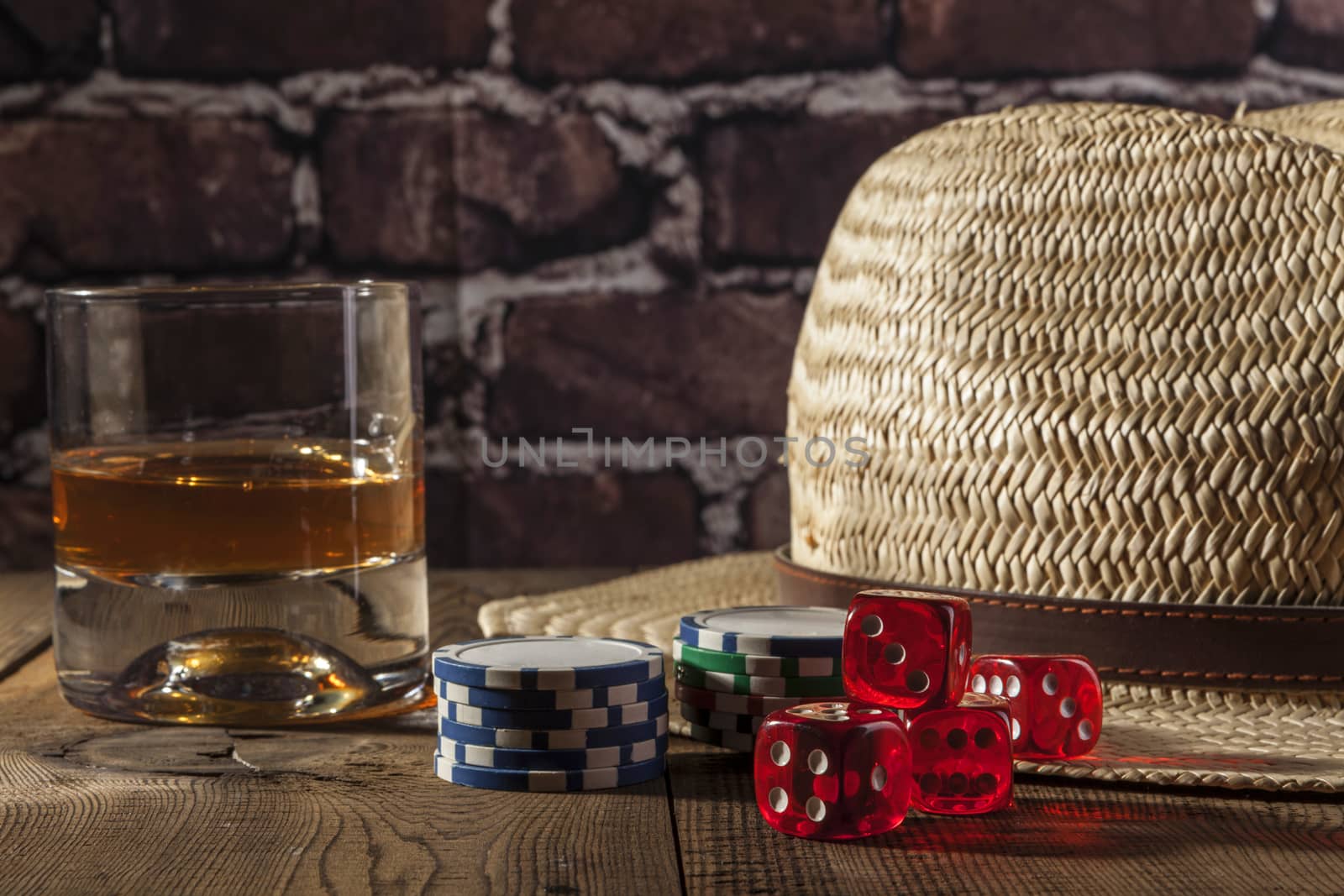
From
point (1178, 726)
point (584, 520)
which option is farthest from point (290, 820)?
point (584, 520)

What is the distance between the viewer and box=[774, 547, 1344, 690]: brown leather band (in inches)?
27.4

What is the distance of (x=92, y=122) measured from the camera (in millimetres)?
1225

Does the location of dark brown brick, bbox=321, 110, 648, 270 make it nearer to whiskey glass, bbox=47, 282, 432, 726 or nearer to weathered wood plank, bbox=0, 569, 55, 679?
weathered wood plank, bbox=0, 569, 55, 679

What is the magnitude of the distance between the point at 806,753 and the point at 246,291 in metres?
0.34

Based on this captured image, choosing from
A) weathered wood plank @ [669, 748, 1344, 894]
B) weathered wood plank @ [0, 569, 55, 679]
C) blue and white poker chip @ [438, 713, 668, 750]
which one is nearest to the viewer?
weathered wood plank @ [669, 748, 1344, 894]

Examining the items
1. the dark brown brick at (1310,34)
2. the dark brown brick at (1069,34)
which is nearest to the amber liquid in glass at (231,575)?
the dark brown brick at (1069,34)

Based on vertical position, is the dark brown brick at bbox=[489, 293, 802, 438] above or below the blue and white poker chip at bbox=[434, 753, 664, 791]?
above

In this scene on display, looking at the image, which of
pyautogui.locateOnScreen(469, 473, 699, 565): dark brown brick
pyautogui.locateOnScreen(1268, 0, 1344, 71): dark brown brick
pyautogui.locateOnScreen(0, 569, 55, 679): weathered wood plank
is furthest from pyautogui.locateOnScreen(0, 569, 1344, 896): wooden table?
pyautogui.locateOnScreen(1268, 0, 1344, 71): dark brown brick

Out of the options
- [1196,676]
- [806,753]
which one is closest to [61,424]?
[806,753]

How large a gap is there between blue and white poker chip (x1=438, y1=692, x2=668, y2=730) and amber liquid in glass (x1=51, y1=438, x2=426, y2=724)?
12cm

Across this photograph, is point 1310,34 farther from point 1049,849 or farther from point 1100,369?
point 1049,849

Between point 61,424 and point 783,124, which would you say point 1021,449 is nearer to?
point 61,424

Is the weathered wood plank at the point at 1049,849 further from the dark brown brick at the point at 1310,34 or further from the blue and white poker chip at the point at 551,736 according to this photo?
the dark brown brick at the point at 1310,34

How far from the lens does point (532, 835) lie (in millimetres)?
546
